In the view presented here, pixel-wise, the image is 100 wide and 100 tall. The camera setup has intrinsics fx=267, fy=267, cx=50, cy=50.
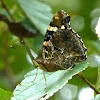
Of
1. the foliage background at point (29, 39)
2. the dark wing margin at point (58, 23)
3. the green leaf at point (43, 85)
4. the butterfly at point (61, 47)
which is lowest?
the green leaf at point (43, 85)

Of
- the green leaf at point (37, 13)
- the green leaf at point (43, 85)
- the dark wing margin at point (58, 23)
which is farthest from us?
the green leaf at point (37, 13)

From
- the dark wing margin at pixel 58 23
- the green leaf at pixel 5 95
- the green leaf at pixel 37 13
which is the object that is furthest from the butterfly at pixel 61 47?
the green leaf at pixel 37 13

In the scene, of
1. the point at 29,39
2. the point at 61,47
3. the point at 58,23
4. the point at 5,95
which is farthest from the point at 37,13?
the point at 5,95

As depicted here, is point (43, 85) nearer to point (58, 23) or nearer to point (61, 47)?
point (61, 47)

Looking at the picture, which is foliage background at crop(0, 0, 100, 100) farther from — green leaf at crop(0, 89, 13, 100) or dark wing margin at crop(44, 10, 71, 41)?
green leaf at crop(0, 89, 13, 100)

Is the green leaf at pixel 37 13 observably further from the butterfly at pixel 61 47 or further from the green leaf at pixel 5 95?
the green leaf at pixel 5 95

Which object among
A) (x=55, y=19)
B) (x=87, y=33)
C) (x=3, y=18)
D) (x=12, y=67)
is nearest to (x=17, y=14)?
(x=3, y=18)

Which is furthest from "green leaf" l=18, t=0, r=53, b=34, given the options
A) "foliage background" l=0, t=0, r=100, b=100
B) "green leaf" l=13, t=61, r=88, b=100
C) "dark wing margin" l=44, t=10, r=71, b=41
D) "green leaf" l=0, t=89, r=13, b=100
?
"green leaf" l=0, t=89, r=13, b=100
